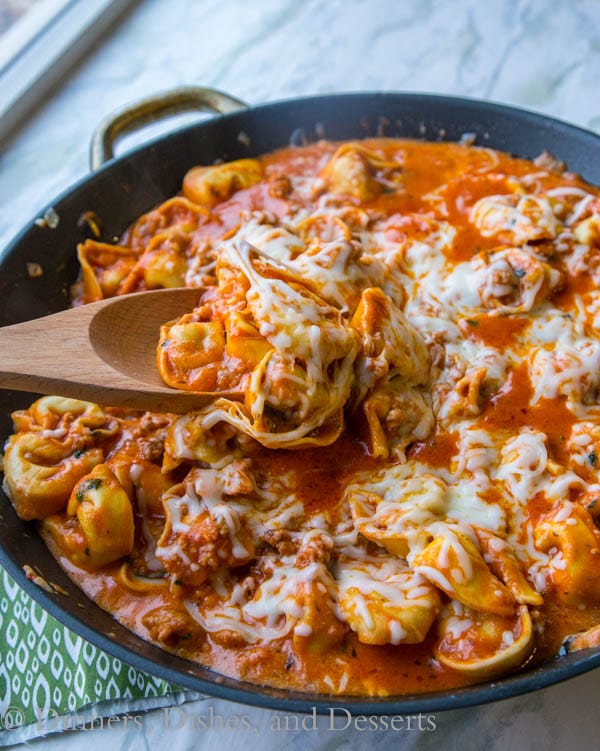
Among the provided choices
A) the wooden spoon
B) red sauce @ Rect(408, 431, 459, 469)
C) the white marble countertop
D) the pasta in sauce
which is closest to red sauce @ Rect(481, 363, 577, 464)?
the pasta in sauce

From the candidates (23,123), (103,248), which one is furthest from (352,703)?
(23,123)

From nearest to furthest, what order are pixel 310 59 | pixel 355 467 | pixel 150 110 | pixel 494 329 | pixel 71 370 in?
pixel 71 370 → pixel 355 467 → pixel 494 329 → pixel 150 110 → pixel 310 59

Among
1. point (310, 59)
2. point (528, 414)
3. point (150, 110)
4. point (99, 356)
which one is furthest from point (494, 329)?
point (310, 59)

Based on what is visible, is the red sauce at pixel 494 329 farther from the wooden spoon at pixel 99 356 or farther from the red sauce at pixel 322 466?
the wooden spoon at pixel 99 356

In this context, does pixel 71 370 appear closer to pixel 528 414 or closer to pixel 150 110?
pixel 528 414

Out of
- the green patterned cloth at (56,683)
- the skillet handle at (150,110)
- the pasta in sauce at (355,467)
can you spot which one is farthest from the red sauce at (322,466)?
the skillet handle at (150,110)

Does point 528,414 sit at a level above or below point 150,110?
below
